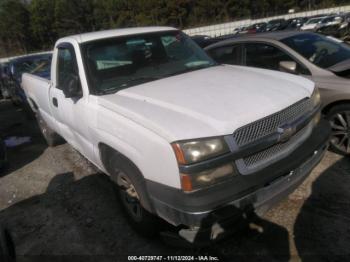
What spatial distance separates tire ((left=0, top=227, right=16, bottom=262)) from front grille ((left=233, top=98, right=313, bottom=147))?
6.70 ft

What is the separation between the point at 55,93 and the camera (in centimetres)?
450

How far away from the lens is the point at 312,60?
473 cm

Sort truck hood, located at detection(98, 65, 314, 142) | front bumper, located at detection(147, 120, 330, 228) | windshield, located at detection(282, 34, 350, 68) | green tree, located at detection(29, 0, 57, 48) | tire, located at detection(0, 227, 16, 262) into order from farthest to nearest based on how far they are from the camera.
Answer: green tree, located at detection(29, 0, 57, 48) → windshield, located at detection(282, 34, 350, 68) → tire, located at detection(0, 227, 16, 262) → truck hood, located at detection(98, 65, 314, 142) → front bumper, located at detection(147, 120, 330, 228)

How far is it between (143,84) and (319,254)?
2.28 meters

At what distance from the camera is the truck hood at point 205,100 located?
8.27 ft

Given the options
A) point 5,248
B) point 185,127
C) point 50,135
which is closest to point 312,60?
point 185,127

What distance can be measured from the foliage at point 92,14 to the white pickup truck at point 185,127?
63.0 meters

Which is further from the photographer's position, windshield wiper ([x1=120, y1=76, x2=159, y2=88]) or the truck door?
the truck door

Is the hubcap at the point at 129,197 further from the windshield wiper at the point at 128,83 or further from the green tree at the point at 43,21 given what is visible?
A: the green tree at the point at 43,21

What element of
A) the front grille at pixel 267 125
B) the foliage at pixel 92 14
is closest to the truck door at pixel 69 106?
the front grille at pixel 267 125

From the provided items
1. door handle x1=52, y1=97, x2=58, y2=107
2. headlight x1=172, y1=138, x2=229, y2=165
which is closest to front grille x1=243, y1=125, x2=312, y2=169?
headlight x1=172, y1=138, x2=229, y2=165

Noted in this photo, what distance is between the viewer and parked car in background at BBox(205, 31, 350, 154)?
14.2 ft

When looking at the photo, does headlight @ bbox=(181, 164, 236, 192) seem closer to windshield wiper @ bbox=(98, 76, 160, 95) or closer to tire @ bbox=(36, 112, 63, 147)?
windshield wiper @ bbox=(98, 76, 160, 95)

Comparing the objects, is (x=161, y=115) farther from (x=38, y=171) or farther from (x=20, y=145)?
(x=20, y=145)
